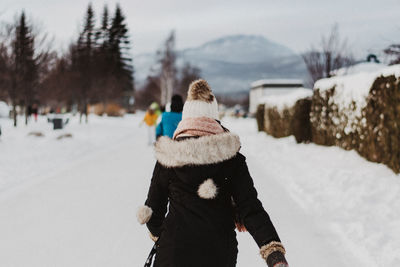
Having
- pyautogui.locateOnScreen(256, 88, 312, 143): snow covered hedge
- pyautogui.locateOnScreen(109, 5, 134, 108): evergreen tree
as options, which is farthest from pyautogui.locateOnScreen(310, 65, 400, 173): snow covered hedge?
pyautogui.locateOnScreen(109, 5, 134, 108): evergreen tree

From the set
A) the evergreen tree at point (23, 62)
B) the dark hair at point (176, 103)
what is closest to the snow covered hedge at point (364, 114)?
the dark hair at point (176, 103)

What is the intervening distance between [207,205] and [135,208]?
4312 millimetres

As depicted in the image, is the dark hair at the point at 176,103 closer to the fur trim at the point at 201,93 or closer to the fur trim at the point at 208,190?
the fur trim at the point at 201,93

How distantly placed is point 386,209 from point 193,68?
91.2 meters

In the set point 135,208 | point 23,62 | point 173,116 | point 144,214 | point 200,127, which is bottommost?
point 135,208

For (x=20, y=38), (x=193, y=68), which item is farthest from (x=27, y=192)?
(x=193, y=68)

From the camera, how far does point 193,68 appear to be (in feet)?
313

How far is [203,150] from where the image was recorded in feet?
6.64

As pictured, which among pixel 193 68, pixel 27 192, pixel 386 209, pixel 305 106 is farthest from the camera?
pixel 193 68

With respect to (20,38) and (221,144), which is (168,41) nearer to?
(20,38)

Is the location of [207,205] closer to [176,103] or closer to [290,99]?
[176,103]

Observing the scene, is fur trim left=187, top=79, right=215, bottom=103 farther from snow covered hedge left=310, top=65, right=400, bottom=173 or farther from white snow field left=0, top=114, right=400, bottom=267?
snow covered hedge left=310, top=65, right=400, bottom=173

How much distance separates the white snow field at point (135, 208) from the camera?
425 cm

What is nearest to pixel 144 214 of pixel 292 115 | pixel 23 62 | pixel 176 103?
pixel 176 103
